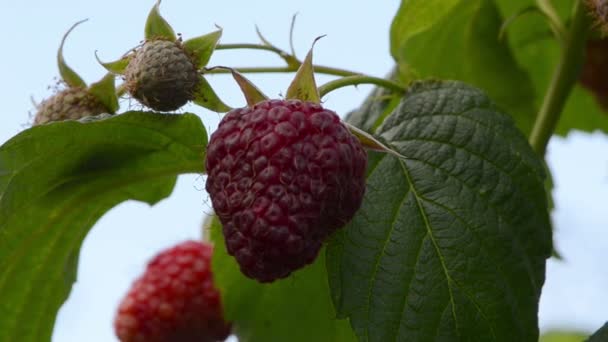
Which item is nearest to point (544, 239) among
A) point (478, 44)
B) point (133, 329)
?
point (478, 44)

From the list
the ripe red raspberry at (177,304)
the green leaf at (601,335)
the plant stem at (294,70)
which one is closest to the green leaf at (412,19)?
the plant stem at (294,70)

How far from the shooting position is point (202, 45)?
1.67 meters

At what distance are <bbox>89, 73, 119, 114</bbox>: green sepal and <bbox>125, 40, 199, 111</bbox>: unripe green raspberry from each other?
0.26 feet

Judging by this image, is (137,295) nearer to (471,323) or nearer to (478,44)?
(478,44)

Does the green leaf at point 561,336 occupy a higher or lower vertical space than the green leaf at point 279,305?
lower

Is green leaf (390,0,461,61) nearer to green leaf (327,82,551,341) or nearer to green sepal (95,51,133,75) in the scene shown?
green leaf (327,82,551,341)

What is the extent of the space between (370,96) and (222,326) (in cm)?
65

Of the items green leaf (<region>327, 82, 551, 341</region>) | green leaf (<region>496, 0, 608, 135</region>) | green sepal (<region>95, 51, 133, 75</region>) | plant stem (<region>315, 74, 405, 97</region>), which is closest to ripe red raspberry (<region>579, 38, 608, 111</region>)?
green leaf (<region>496, 0, 608, 135</region>)

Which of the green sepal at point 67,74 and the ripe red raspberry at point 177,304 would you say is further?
the ripe red raspberry at point 177,304

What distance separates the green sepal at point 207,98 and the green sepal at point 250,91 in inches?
4.2

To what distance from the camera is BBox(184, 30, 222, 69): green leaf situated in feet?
5.49

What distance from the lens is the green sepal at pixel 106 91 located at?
68.9 inches

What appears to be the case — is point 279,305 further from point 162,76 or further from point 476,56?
point 476,56

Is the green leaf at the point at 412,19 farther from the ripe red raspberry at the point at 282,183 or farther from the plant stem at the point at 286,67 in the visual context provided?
the ripe red raspberry at the point at 282,183
